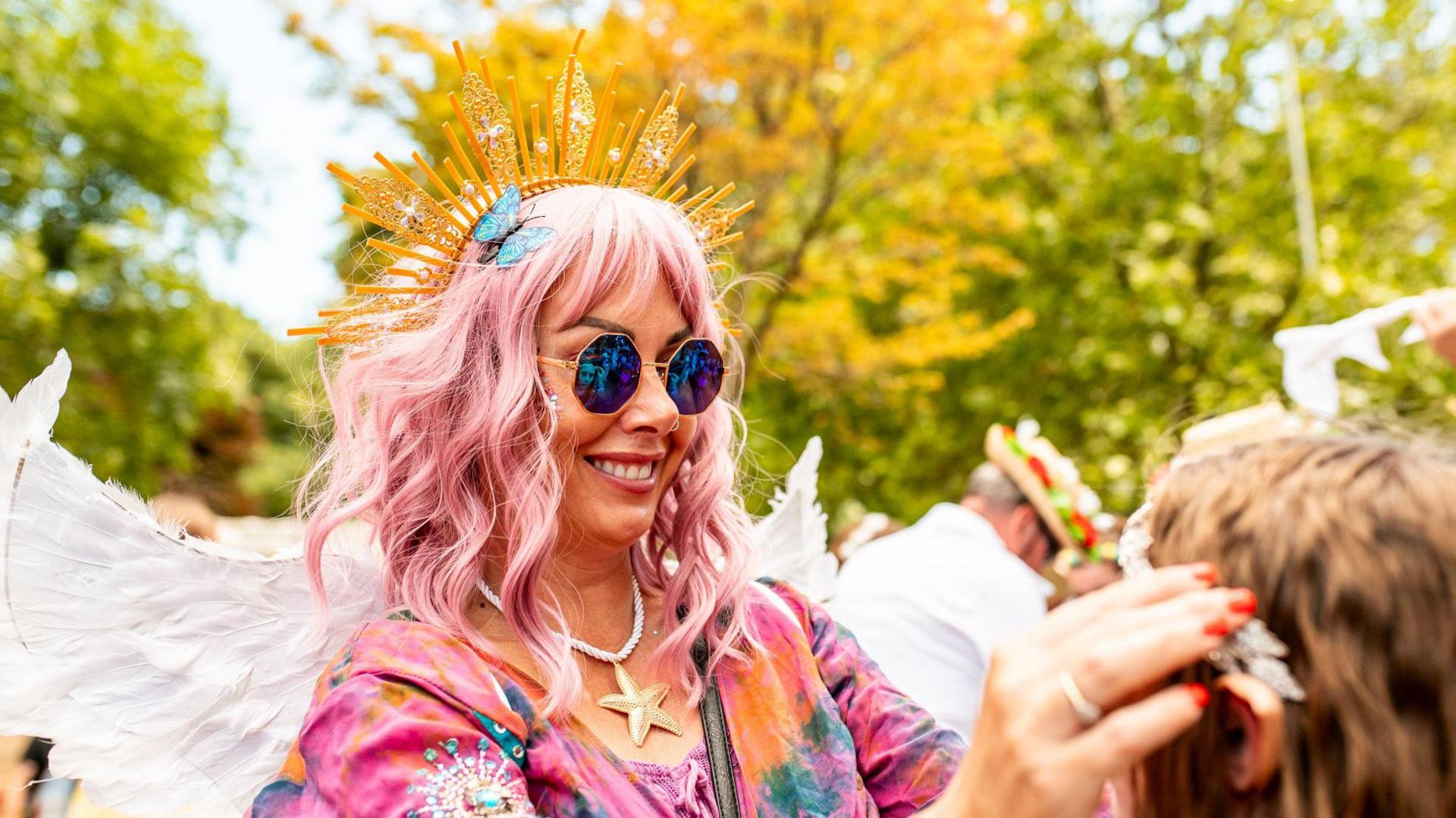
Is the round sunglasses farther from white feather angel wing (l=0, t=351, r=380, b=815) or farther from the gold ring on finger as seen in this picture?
the gold ring on finger

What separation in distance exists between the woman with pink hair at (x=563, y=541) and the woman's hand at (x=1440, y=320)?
1326mm

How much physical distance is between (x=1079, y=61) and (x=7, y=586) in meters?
11.7

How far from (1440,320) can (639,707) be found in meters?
1.74

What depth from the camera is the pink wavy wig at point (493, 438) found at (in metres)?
1.77

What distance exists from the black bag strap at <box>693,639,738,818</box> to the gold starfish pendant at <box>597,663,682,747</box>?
0.16 feet

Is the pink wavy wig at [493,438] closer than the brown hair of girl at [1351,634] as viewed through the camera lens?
No

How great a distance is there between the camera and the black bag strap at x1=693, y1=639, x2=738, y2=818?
169 cm

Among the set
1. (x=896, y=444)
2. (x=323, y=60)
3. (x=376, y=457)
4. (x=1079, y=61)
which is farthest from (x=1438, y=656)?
(x=1079, y=61)

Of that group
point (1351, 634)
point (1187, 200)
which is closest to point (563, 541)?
point (1351, 634)

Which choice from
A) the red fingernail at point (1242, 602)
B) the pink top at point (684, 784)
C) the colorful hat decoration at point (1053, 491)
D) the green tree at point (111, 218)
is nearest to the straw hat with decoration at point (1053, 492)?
the colorful hat decoration at point (1053, 491)

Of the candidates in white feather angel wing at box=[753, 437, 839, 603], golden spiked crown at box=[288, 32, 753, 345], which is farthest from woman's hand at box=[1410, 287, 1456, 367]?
golden spiked crown at box=[288, 32, 753, 345]

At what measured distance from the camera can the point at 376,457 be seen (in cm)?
189

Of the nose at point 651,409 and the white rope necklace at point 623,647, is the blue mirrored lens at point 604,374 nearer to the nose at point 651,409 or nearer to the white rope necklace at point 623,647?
the nose at point 651,409

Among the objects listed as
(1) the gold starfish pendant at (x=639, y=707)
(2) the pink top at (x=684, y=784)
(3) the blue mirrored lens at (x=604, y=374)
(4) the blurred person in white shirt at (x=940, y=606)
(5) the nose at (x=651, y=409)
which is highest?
(3) the blue mirrored lens at (x=604, y=374)
